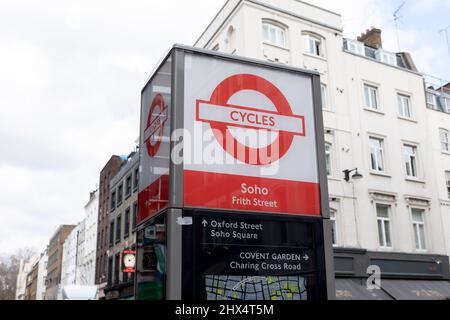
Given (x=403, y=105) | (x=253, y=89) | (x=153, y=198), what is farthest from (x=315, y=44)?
(x=153, y=198)

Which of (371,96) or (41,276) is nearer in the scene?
(371,96)

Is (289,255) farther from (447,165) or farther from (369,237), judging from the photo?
(447,165)

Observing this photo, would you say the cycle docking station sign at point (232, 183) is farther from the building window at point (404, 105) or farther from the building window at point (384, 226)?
the building window at point (404, 105)

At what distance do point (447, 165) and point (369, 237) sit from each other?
8.14 m

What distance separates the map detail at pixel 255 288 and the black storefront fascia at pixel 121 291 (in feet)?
93.5

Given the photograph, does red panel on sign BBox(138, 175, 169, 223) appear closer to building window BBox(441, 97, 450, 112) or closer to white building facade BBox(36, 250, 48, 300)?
building window BBox(441, 97, 450, 112)

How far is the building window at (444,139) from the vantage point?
28.7m

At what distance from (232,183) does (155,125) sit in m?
1.19

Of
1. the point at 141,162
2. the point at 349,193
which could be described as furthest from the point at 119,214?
the point at 141,162

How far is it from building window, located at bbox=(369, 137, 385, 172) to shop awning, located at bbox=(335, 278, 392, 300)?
240 inches

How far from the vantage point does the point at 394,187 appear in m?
25.2

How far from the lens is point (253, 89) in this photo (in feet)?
19.0

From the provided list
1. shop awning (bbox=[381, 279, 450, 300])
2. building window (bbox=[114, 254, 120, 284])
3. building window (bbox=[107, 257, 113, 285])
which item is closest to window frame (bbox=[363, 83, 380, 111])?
shop awning (bbox=[381, 279, 450, 300])

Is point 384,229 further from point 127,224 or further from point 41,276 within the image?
point 41,276
